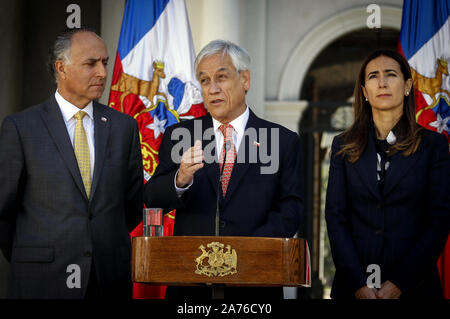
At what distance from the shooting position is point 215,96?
380 centimetres

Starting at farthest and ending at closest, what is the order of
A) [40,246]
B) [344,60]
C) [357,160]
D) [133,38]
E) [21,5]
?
[344,60]
[21,5]
[133,38]
[357,160]
[40,246]

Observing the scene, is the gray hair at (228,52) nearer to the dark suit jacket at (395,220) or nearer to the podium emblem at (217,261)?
the dark suit jacket at (395,220)

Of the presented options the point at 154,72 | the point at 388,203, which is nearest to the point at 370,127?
the point at 388,203

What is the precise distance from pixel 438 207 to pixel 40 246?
2013 millimetres

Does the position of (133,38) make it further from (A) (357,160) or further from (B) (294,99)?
(A) (357,160)

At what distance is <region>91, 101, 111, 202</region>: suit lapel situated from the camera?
144 inches

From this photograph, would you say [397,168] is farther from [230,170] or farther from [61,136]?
[61,136]

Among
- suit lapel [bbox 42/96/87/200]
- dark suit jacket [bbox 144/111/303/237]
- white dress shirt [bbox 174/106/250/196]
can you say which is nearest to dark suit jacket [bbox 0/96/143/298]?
suit lapel [bbox 42/96/87/200]

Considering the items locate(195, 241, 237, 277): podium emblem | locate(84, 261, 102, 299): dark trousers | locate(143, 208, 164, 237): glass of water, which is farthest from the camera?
locate(84, 261, 102, 299): dark trousers

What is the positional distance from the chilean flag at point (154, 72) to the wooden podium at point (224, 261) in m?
3.08

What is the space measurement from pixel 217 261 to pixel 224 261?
0.09 ft

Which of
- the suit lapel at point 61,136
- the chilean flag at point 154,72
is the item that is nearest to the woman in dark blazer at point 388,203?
the suit lapel at point 61,136

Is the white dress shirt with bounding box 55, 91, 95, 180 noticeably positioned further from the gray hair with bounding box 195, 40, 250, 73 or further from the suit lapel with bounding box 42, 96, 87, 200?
the gray hair with bounding box 195, 40, 250, 73
